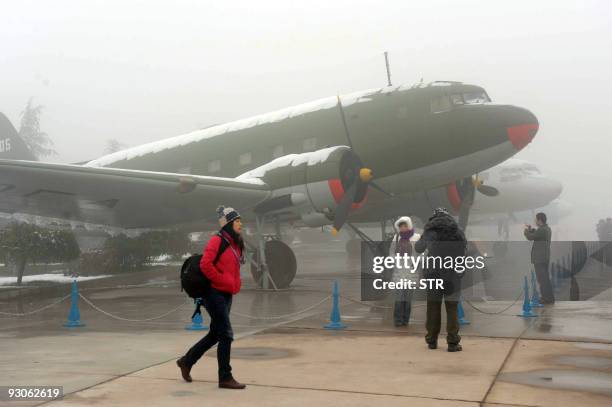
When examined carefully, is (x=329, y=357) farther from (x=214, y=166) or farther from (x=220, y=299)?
(x=214, y=166)

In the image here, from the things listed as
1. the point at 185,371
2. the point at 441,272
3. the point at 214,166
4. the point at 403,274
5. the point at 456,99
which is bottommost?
the point at 185,371

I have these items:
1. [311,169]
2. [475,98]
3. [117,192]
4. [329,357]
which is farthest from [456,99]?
[329,357]

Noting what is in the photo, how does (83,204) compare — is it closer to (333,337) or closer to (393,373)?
(333,337)

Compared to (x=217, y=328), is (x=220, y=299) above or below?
above

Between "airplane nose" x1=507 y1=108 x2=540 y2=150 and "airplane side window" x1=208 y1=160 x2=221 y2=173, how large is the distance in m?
8.59

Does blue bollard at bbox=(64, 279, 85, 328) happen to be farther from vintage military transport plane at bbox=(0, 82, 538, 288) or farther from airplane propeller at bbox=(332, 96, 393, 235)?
airplane propeller at bbox=(332, 96, 393, 235)

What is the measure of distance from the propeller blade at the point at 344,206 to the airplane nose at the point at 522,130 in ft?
13.9

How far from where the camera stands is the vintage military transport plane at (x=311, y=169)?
16.0 meters

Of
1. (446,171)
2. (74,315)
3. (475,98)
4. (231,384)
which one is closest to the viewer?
(231,384)

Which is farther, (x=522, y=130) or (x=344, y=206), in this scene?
(x=522, y=130)

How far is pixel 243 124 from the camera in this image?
20.1 meters

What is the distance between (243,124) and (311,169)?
15.7 ft

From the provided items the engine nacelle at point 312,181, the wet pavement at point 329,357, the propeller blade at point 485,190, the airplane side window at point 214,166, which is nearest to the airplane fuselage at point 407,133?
the airplane side window at point 214,166

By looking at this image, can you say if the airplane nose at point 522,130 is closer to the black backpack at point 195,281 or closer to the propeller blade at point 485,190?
the propeller blade at point 485,190
